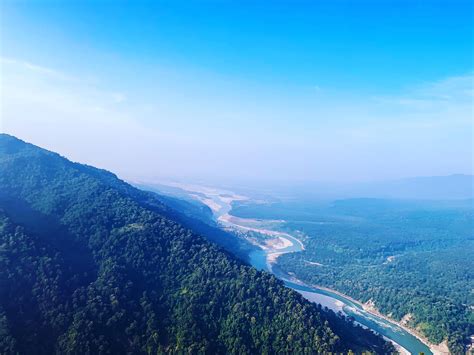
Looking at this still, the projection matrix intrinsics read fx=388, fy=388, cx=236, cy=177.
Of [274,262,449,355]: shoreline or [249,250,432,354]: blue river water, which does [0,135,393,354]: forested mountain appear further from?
[274,262,449,355]: shoreline

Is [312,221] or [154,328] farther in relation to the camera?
[312,221]

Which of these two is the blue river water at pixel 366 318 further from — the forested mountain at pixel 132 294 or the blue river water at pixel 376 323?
the forested mountain at pixel 132 294

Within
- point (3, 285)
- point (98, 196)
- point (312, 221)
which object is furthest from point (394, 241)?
point (3, 285)

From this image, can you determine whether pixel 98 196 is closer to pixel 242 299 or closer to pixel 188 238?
pixel 188 238

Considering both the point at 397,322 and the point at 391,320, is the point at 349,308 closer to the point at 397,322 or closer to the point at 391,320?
the point at 391,320

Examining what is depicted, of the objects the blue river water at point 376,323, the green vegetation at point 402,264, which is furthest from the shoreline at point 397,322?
the green vegetation at point 402,264

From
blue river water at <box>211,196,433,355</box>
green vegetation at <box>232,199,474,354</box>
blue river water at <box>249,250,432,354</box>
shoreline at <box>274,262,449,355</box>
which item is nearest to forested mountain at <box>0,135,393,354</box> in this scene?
blue river water at <box>249,250,432,354</box>
